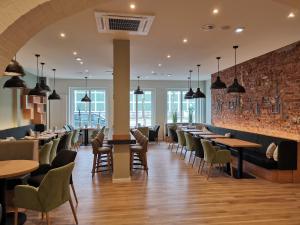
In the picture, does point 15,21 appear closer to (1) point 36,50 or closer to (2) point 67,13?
(2) point 67,13

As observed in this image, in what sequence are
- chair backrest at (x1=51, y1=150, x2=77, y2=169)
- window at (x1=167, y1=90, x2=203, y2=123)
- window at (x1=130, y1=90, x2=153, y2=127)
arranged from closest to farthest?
chair backrest at (x1=51, y1=150, x2=77, y2=169) < window at (x1=130, y1=90, x2=153, y2=127) < window at (x1=167, y1=90, x2=203, y2=123)

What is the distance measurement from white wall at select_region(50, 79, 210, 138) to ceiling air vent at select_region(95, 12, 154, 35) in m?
7.79

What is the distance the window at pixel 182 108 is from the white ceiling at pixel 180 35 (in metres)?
5.01

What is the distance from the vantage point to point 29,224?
3.38 m

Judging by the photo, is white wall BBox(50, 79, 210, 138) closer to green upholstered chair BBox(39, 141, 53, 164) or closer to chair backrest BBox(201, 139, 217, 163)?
green upholstered chair BBox(39, 141, 53, 164)

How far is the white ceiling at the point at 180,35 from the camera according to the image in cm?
365

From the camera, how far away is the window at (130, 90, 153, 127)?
12.8m

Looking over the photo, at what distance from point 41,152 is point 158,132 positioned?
780cm

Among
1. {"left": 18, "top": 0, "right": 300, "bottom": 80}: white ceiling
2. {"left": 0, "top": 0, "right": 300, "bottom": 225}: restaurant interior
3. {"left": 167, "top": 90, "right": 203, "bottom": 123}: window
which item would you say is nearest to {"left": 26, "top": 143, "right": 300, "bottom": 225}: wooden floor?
{"left": 0, "top": 0, "right": 300, "bottom": 225}: restaurant interior

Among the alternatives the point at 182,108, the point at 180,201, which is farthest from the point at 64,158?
the point at 182,108

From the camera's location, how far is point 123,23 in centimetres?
426

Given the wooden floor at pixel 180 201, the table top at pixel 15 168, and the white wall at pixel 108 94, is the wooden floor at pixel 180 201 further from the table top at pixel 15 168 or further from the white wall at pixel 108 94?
the white wall at pixel 108 94

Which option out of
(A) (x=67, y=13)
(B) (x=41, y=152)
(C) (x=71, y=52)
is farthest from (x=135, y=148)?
(A) (x=67, y=13)

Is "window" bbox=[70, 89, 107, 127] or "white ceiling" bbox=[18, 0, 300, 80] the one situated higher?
"white ceiling" bbox=[18, 0, 300, 80]
